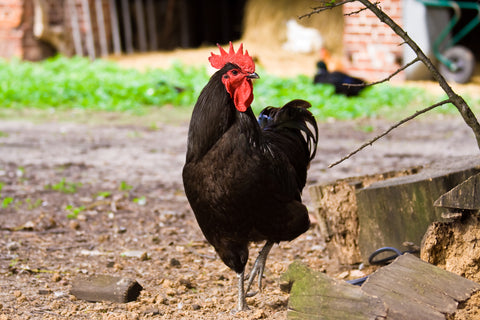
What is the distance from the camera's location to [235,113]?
11.1 feet

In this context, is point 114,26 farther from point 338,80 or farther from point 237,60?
point 237,60

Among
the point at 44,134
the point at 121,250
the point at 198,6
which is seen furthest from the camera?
the point at 198,6

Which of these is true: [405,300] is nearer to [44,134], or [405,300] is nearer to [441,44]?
[44,134]

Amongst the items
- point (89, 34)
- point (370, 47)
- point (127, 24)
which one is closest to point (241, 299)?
point (370, 47)

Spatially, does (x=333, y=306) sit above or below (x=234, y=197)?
below

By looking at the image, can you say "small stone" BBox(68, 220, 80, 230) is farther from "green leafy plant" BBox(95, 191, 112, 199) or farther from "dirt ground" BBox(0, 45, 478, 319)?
"green leafy plant" BBox(95, 191, 112, 199)

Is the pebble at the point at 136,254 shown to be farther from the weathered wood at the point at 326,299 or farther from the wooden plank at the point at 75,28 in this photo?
the wooden plank at the point at 75,28

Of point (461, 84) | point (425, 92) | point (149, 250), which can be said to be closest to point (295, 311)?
point (149, 250)

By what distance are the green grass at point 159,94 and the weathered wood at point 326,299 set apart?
7.52 m

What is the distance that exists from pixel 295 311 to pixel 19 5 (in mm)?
15301

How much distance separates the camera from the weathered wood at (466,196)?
2914mm

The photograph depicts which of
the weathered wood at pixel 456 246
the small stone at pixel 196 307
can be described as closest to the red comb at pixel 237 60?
Answer: the weathered wood at pixel 456 246

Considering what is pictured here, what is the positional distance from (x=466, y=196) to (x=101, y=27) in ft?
51.3

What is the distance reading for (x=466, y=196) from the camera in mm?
2934
